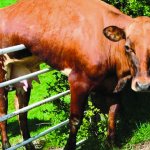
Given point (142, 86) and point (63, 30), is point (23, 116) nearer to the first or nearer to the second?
point (63, 30)

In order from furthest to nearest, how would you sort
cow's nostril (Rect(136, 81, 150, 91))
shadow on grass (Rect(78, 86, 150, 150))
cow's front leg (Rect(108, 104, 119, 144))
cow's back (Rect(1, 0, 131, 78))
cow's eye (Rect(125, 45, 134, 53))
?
shadow on grass (Rect(78, 86, 150, 150))
cow's front leg (Rect(108, 104, 119, 144))
cow's back (Rect(1, 0, 131, 78))
cow's eye (Rect(125, 45, 134, 53))
cow's nostril (Rect(136, 81, 150, 91))

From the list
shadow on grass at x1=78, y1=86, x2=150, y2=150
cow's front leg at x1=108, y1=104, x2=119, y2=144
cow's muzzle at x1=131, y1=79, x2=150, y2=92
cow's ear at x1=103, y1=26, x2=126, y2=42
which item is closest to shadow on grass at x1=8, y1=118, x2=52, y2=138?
shadow on grass at x1=78, y1=86, x2=150, y2=150

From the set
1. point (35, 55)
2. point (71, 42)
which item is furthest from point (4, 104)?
point (71, 42)

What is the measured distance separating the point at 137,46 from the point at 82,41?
24.4 inches

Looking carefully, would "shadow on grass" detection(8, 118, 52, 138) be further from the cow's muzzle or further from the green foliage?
the cow's muzzle

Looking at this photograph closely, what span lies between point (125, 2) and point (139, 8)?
23cm

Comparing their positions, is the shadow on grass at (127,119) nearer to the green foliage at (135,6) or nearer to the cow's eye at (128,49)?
the green foliage at (135,6)

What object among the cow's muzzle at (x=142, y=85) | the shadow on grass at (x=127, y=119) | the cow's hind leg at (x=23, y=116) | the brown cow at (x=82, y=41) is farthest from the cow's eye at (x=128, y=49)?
the cow's hind leg at (x=23, y=116)

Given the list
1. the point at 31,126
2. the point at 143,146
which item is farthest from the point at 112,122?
the point at 31,126

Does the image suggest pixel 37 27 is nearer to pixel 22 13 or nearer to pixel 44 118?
pixel 22 13

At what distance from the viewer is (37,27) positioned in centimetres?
640

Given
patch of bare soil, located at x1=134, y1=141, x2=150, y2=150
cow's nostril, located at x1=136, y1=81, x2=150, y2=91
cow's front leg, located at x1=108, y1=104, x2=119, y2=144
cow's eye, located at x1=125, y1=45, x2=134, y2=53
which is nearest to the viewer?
cow's nostril, located at x1=136, y1=81, x2=150, y2=91

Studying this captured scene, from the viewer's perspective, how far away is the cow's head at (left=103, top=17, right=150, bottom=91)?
583 centimetres

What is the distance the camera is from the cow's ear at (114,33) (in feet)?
19.7
